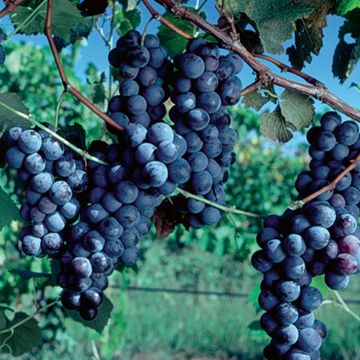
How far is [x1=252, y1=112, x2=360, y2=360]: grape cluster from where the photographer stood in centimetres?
91

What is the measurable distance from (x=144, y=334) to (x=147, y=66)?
5.08 meters

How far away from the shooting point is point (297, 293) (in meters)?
0.92

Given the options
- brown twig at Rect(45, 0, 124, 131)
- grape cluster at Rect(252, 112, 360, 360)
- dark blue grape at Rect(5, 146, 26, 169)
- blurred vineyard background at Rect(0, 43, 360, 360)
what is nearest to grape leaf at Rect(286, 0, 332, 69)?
grape cluster at Rect(252, 112, 360, 360)

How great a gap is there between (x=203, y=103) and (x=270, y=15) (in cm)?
23

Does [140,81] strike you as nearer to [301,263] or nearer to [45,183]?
[45,183]

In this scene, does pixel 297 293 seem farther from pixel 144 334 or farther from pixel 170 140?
pixel 144 334

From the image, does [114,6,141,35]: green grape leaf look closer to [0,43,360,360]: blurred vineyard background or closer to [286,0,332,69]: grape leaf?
[286,0,332,69]: grape leaf

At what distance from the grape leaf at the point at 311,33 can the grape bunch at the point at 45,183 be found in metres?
0.48

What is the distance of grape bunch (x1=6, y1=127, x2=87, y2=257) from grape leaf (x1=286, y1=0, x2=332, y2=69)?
481mm

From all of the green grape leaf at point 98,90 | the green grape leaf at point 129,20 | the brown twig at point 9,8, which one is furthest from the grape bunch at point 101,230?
the green grape leaf at point 129,20

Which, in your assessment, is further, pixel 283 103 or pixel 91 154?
pixel 283 103

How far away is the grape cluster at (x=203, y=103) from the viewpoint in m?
0.90

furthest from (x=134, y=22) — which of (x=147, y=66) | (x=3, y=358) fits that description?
(x=3, y=358)

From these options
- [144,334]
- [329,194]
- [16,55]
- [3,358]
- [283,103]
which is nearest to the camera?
[329,194]
